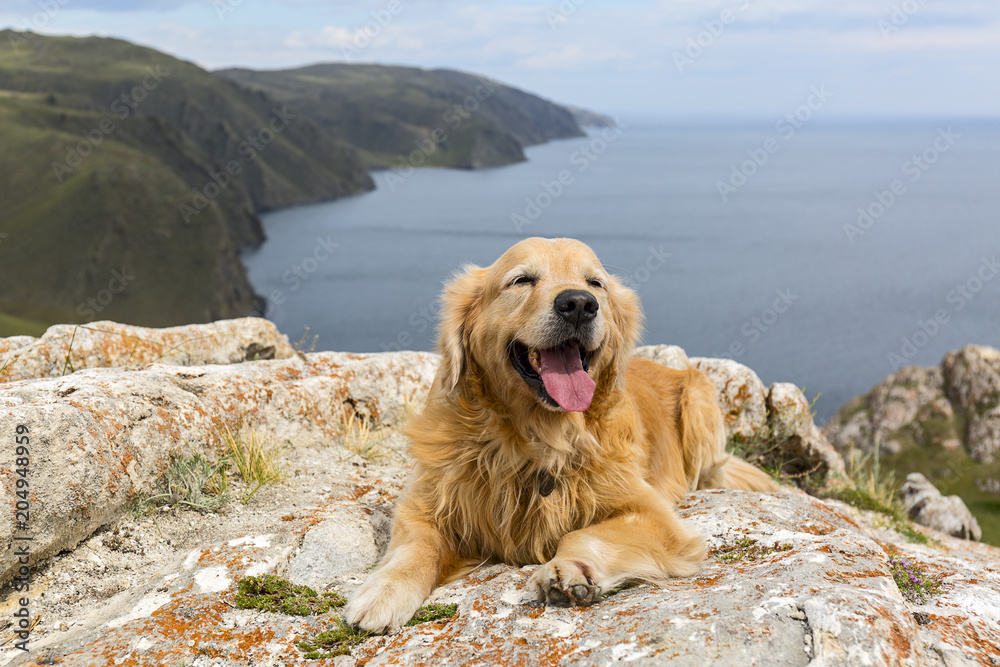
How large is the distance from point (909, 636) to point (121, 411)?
4.98m

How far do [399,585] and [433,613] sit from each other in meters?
0.24

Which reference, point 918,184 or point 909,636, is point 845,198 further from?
point 909,636

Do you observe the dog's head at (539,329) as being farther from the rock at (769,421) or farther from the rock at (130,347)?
the rock at (769,421)

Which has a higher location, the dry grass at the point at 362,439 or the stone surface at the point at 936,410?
the dry grass at the point at 362,439

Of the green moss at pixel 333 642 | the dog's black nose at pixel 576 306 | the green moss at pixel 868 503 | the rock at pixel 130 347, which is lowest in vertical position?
Result: the green moss at pixel 868 503

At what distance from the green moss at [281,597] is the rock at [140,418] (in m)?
1.44

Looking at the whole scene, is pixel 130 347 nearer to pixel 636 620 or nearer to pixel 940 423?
pixel 636 620

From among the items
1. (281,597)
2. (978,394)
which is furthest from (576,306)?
(978,394)

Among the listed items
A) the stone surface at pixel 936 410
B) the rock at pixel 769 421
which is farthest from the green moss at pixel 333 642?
the stone surface at pixel 936 410

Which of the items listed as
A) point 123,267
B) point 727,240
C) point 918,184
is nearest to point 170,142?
point 123,267

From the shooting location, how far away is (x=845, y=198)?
131125 mm

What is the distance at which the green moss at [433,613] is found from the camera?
3406 mm

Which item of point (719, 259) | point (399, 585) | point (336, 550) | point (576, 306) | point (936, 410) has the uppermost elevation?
point (719, 259)

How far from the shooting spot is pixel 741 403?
849 centimetres
